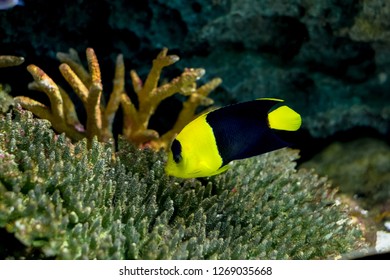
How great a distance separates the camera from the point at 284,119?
2.54m

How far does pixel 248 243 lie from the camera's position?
291 cm

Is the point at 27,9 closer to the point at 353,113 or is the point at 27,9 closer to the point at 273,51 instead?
the point at 273,51

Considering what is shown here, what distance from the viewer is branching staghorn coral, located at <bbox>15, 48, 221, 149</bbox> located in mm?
3650

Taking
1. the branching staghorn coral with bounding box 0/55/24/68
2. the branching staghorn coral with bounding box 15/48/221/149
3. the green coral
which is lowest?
the green coral

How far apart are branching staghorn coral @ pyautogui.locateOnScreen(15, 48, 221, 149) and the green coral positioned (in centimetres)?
48

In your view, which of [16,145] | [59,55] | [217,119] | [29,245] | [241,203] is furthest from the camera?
[59,55]

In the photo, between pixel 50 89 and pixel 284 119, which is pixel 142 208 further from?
pixel 50 89

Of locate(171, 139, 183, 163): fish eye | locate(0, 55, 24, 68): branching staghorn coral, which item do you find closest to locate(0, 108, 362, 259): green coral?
locate(171, 139, 183, 163): fish eye

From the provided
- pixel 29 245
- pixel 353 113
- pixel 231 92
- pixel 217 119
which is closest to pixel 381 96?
pixel 353 113

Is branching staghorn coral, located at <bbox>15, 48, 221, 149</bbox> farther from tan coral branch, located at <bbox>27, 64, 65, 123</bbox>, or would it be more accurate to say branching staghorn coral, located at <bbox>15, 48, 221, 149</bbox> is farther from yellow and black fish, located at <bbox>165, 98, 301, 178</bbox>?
yellow and black fish, located at <bbox>165, 98, 301, 178</bbox>

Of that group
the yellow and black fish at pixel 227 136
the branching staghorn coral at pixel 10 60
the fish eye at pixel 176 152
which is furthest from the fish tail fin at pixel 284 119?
the branching staghorn coral at pixel 10 60

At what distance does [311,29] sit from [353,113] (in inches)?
41.6

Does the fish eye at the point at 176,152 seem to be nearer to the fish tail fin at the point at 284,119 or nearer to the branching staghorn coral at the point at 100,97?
the fish tail fin at the point at 284,119

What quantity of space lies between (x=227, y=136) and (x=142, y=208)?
2.26 feet
